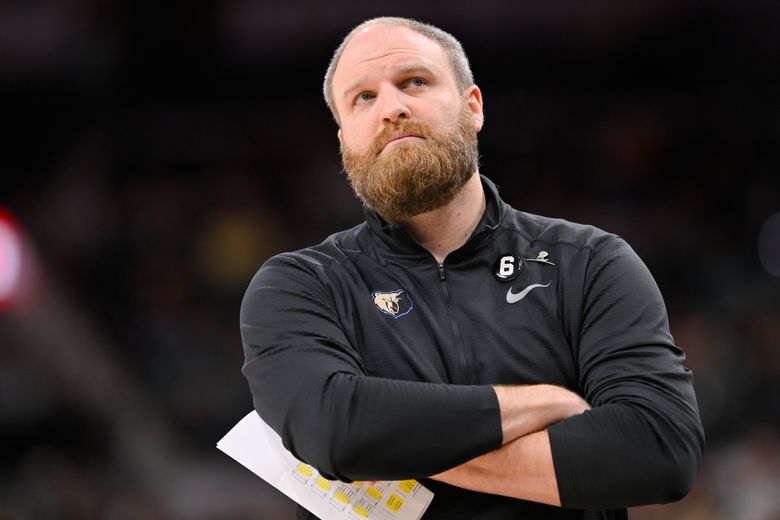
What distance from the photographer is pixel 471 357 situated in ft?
7.67

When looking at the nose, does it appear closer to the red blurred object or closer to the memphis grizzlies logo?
the memphis grizzlies logo

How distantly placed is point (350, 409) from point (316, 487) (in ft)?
1.17

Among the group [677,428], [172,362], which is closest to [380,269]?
[677,428]

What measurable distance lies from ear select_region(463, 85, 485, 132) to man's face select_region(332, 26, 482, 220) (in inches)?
1.5

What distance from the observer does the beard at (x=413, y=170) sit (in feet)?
8.23

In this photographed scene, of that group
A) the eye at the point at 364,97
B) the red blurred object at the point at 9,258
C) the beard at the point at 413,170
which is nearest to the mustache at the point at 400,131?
the beard at the point at 413,170

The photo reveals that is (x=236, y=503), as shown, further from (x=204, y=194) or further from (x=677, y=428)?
(x=677, y=428)

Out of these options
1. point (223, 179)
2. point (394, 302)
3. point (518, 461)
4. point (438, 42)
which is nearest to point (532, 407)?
point (518, 461)

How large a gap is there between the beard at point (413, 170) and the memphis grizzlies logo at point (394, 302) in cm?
27

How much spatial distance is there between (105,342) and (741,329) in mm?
6174

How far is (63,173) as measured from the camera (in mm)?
9875

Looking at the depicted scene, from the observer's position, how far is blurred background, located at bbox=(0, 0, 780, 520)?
8.48 metres

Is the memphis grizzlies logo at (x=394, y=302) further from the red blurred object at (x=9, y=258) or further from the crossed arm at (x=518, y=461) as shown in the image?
the red blurred object at (x=9, y=258)

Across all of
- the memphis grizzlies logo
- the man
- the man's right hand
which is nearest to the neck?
the man
